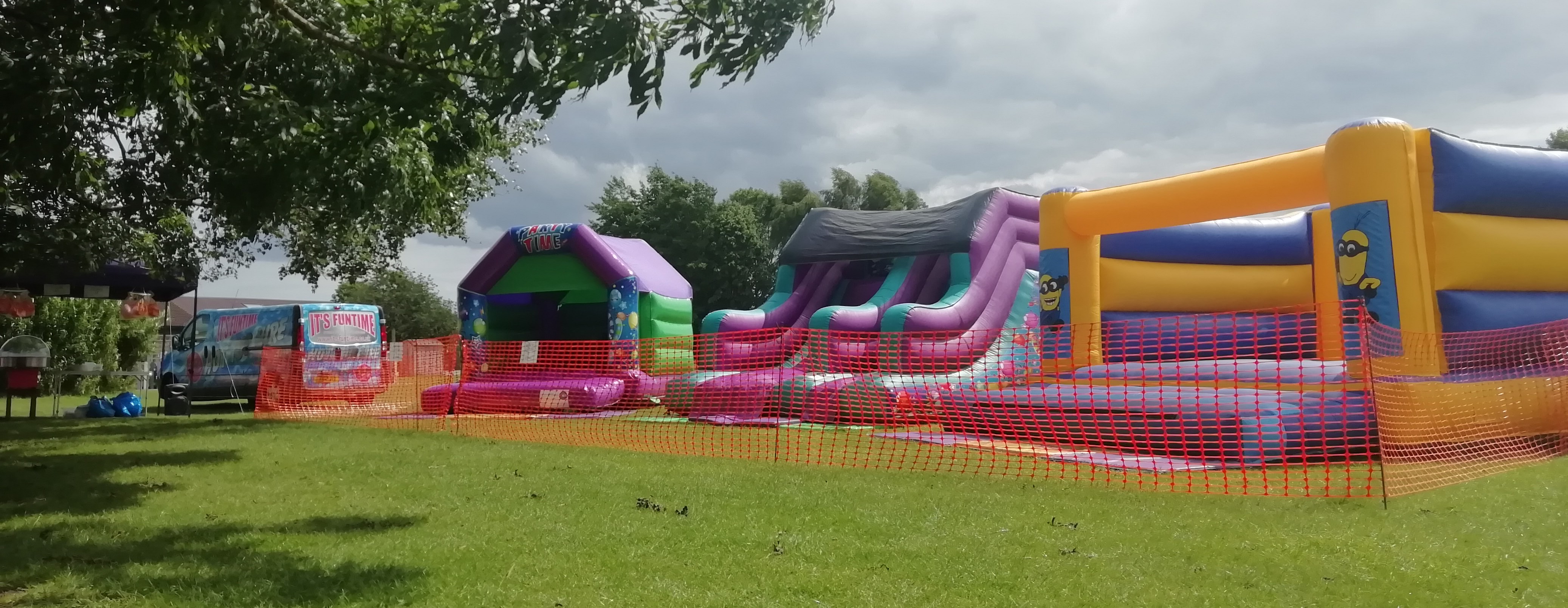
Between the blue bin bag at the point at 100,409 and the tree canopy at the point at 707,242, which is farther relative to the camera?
the tree canopy at the point at 707,242

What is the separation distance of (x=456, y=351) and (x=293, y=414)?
2.68m

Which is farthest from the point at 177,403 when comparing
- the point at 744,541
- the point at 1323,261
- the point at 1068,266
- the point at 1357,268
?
the point at 1323,261

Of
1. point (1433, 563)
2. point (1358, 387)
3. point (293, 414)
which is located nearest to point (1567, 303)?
point (1358, 387)

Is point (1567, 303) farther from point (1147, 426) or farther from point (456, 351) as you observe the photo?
point (456, 351)

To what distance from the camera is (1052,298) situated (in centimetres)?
1123

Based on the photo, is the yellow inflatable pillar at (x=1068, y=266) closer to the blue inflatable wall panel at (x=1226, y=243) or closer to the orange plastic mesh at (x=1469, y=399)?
the blue inflatable wall panel at (x=1226, y=243)

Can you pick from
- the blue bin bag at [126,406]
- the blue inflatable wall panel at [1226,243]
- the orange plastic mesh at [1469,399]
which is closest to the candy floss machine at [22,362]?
the blue bin bag at [126,406]

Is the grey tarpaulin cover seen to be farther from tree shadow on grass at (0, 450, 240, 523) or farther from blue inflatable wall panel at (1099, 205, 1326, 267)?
tree shadow on grass at (0, 450, 240, 523)

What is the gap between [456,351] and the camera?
502 inches

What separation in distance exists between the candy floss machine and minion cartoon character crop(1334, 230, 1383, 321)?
47.1 feet

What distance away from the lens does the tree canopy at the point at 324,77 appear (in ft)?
13.3

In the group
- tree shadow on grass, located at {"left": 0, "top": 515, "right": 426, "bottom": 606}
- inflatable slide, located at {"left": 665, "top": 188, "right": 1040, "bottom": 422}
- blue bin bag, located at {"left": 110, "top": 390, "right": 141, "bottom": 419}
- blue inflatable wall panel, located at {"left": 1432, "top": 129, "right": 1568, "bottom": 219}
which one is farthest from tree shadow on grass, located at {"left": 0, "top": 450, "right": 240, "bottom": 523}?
blue inflatable wall panel, located at {"left": 1432, "top": 129, "right": 1568, "bottom": 219}

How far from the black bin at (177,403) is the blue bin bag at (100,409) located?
2.28 ft

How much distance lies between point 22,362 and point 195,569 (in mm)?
10498
